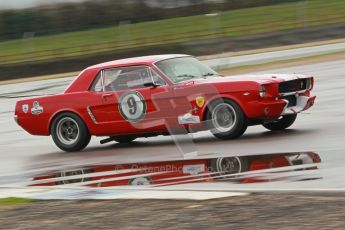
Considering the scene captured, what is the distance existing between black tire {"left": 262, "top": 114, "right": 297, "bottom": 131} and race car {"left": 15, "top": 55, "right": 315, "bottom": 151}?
0.6 inches

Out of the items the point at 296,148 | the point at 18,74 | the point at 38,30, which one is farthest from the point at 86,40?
the point at 296,148

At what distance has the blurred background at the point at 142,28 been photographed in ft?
127

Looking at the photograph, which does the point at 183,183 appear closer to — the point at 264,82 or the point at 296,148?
the point at 296,148

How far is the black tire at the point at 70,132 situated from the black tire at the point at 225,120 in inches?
87.6

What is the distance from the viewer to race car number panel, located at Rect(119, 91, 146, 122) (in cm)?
1252

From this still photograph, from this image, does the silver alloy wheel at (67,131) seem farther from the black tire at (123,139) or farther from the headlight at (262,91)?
the headlight at (262,91)

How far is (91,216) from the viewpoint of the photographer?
7.44 metres

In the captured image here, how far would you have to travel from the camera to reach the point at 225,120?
39.7 ft

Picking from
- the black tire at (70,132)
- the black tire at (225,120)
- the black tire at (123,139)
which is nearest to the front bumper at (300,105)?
the black tire at (225,120)

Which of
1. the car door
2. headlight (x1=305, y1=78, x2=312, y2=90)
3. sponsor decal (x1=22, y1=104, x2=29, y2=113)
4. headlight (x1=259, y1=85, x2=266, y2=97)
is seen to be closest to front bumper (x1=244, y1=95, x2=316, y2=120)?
headlight (x1=259, y1=85, x2=266, y2=97)

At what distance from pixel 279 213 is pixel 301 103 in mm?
5707

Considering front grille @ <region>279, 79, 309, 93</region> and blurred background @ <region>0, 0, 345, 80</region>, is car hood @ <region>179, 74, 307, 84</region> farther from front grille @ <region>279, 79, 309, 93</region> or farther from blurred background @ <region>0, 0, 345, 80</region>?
blurred background @ <region>0, 0, 345, 80</region>

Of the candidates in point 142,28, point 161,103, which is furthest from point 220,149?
point 142,28

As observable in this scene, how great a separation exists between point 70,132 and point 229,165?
162 inches
